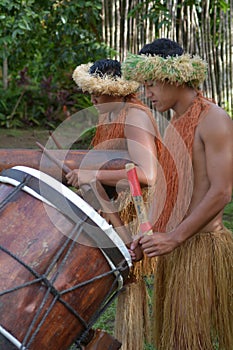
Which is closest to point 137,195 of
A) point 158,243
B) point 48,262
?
→ point 158,243

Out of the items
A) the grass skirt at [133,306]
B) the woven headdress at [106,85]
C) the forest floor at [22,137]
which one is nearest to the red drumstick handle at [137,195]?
the grass skirt at [133,306]

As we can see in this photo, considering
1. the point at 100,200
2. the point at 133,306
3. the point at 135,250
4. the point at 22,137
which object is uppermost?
the point at 100,200

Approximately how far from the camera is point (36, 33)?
700cm

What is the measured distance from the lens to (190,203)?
8.27 ft

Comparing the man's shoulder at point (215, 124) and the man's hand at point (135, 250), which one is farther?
the man's hand at point (135, 250)

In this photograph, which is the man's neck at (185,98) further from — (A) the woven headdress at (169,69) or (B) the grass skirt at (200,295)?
(B) the grass skirt at (200,295)

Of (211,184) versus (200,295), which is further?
(200,295)

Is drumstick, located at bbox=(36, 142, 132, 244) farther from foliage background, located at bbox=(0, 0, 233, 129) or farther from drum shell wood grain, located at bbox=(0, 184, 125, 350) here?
foliage background, located at bbox=(0, 0, 233, 129)

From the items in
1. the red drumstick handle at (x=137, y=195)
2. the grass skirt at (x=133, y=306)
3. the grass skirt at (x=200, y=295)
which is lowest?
the grass skirt at (x=133, y=306)

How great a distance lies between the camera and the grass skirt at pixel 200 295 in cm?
251

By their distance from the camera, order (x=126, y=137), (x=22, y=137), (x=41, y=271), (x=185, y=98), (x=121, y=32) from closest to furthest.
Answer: (x=41, y=271)
(x=185, y=98)
(x=126, y=137)
(x=121, y=32)
(x=22, y=137)

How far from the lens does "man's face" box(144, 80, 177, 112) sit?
2445mm

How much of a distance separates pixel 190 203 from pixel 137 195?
0.25 metres

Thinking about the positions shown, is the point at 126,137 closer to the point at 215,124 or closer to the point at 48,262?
the point at 215,124
